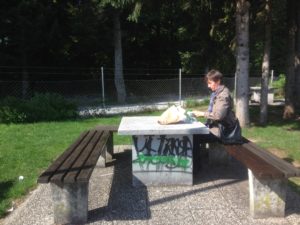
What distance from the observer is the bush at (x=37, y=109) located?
13.3 m

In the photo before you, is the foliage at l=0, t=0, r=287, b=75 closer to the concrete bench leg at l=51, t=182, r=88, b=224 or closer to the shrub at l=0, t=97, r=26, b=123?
the shrub at l=0, t=97, r=26, b=123

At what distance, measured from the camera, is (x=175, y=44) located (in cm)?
3388

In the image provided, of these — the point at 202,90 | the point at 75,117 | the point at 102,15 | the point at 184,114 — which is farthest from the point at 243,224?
the point at 202,90

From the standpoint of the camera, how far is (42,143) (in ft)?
32.3

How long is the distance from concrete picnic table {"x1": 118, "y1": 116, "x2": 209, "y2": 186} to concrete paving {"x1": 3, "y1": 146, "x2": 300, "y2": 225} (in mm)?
128

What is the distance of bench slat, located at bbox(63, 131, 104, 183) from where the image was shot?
4680 mm

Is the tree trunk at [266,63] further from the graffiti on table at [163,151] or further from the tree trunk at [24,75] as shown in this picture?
the tree trunk at [24,75]

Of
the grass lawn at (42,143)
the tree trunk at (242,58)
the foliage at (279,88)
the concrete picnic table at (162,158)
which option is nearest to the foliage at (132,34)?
the tree trunk at (242,58)

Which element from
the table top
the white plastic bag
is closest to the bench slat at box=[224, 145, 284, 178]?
the table top

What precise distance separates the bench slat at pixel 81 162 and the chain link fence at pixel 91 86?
13.6 meters

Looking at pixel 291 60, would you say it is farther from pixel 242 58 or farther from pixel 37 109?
pixel 37 109

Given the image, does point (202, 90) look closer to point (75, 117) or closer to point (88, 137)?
point (75, 117)

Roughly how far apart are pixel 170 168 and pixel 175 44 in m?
28.3

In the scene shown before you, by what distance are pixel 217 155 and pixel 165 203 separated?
216 centimetres
